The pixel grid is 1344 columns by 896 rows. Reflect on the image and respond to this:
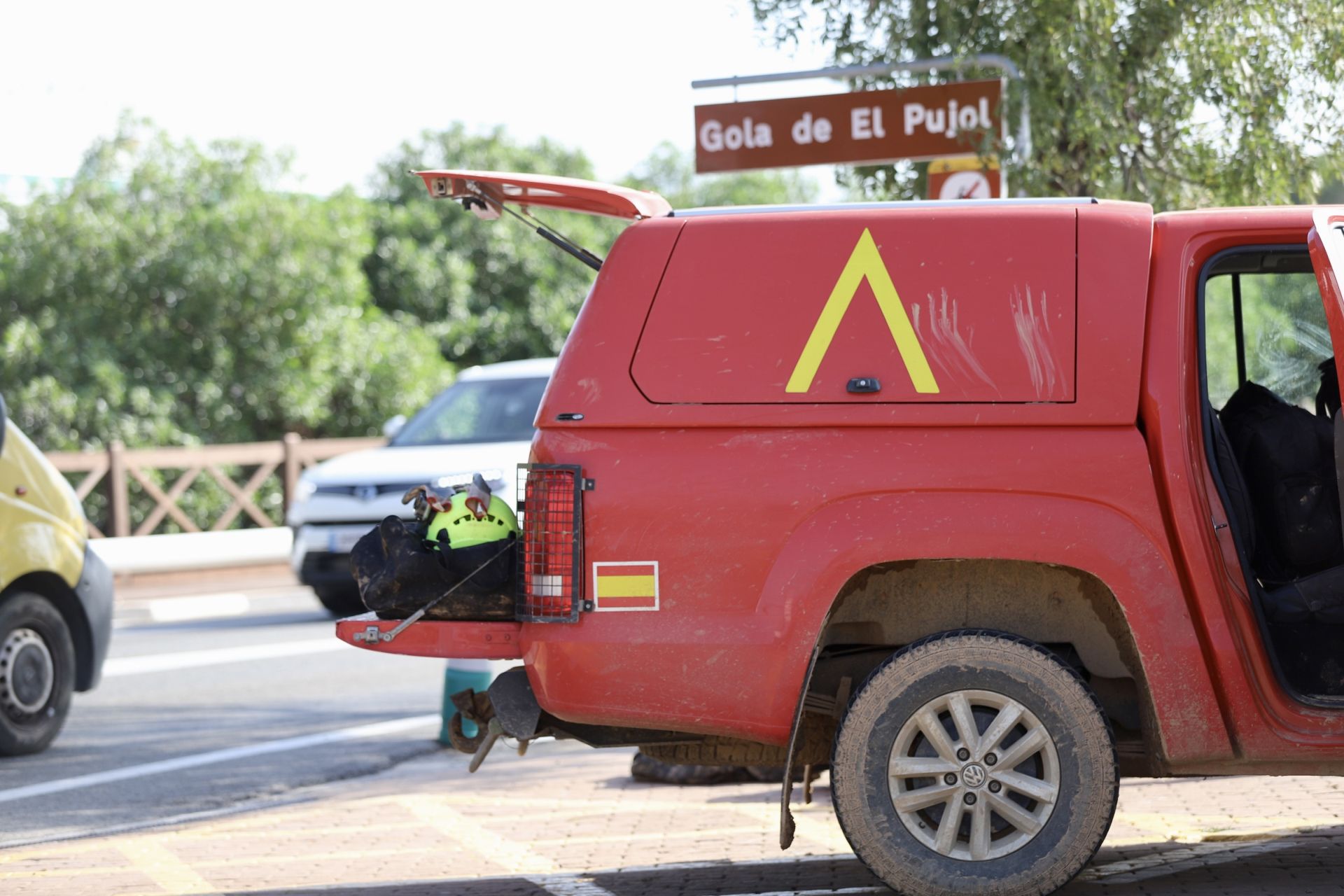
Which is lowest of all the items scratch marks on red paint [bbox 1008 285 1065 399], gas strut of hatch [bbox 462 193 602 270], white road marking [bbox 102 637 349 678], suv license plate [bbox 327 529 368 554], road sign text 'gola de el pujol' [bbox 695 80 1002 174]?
white road marking [bbox 102 637 349 678]

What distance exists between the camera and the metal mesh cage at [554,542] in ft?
15.7

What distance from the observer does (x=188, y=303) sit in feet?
74.7

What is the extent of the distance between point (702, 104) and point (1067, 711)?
5003 mm

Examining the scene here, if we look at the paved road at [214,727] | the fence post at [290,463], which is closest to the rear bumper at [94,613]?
the paved road at [214,727]

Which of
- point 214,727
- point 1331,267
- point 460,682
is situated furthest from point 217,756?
point 1331,267

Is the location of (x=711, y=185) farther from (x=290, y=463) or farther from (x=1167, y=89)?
(x=1167, y=89)

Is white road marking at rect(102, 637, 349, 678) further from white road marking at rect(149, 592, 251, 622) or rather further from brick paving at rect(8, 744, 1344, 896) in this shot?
brick paving at rect(8, 744, 1344, 896)

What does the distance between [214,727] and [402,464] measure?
4164 mm

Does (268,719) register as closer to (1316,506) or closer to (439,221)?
(1316,506)

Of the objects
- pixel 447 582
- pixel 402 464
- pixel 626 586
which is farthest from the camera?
pixel 402 464

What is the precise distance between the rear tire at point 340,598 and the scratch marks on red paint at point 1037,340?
9.84 metres

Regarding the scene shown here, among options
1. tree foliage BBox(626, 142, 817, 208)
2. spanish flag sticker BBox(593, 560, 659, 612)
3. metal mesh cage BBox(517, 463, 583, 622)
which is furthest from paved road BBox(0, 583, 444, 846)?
tree foliage BBox(626, 142, 817, 208)

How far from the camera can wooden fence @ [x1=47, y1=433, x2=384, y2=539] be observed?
61.8ft

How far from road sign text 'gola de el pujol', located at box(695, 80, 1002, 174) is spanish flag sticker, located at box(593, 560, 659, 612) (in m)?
4.26
